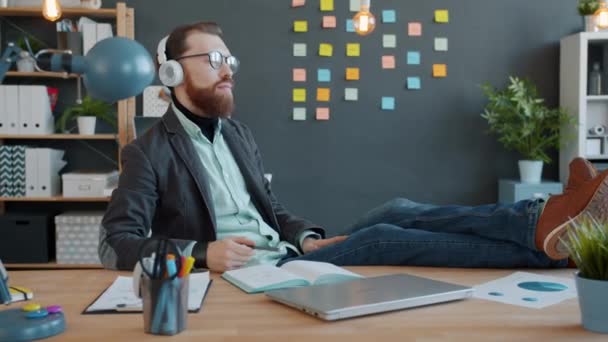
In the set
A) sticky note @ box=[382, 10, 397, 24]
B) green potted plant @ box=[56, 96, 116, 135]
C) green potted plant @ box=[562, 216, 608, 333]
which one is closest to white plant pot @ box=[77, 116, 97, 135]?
green potted plant @ box=[56, 96, 116, 135]

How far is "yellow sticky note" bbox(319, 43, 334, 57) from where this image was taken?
4.16m

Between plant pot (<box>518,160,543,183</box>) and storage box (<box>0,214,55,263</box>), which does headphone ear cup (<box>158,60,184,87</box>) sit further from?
plant pot (<box>518,160,543,183</box>)

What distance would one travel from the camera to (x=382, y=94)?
4203 mm

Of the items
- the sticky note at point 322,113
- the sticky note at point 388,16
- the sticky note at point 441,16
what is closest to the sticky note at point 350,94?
the sticky note at point 322,113

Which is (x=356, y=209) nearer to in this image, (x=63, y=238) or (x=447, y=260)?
(x=63, y=238)

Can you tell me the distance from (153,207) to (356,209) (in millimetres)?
2587

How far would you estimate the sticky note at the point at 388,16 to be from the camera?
13.7ft

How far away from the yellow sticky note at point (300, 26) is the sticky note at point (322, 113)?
0.52m

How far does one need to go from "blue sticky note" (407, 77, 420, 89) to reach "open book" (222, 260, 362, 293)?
9.56 ft

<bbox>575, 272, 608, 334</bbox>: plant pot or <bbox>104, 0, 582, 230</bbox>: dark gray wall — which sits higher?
<bbox>104, 0, 582, 230</bbox>: dark gray wall

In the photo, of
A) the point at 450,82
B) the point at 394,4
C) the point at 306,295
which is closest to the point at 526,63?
the point at 450,82

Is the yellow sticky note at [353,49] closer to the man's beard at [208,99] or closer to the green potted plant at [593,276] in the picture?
the man's beard at [208,99]

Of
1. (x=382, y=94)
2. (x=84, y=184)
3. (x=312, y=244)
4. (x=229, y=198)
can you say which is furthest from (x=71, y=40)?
(x=312, y=244)

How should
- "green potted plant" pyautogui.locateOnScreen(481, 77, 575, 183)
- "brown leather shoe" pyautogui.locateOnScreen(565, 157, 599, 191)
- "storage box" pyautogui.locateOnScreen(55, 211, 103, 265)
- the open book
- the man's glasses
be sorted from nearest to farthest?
the open book, "brown leather shoe" pyautogui.locateOnScreen(565, 157, 599, 191), the man's glasses, "storage box" pyautogui.locateOnScreen(55, 211, 103, 265), "green potted plant" pyautogui.locateOnScreen(481, 77, 575, 183)
